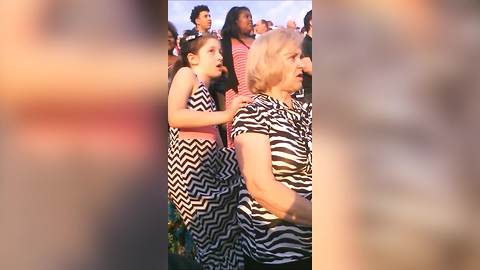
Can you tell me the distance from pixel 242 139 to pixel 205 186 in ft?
0.67

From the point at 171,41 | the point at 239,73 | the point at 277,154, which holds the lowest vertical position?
Answer: the point at 277,154

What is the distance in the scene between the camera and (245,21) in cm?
188

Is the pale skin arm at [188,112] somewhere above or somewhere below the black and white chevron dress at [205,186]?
above

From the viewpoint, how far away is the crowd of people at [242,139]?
1841 millimetres

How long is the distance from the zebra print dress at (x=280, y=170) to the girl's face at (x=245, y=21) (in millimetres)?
224

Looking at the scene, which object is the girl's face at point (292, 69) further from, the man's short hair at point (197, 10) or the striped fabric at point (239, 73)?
the man's short hair at point (197, 10)
